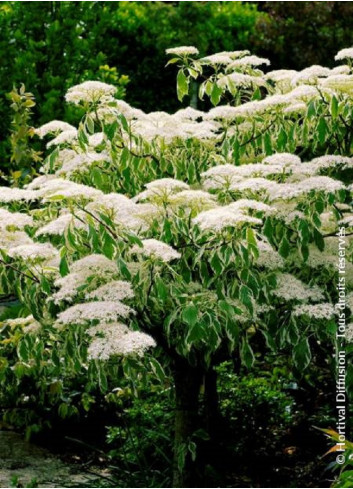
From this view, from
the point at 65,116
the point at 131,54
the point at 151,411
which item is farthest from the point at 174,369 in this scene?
the point at 131,54

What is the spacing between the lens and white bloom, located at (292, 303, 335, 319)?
9.92ft

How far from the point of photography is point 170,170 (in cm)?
371

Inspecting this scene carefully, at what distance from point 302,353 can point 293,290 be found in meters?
0.24

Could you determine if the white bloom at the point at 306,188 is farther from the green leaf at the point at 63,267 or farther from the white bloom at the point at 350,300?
the green leaf at the point at 63,267

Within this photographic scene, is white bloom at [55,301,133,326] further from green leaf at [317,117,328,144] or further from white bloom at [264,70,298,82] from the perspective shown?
white bloom at [264,70,298,82]

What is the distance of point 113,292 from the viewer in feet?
9.59

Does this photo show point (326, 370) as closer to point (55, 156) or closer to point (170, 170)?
Answer: point (170, 170)

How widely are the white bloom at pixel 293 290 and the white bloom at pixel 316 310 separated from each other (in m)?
0.04

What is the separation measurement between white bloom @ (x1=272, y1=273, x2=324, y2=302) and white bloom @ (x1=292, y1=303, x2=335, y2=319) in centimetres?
4

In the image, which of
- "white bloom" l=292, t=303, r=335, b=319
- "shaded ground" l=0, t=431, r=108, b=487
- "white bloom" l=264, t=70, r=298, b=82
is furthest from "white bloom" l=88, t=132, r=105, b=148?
"shaded ground" l=0, t=431, r=108, b=487

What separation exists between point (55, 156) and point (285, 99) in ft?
3.26

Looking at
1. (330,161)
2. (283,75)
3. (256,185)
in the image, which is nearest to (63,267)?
(256,185)

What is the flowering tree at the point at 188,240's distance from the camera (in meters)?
2.93

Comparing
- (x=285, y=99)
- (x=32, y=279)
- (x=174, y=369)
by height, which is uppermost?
(x=285, y=99)
